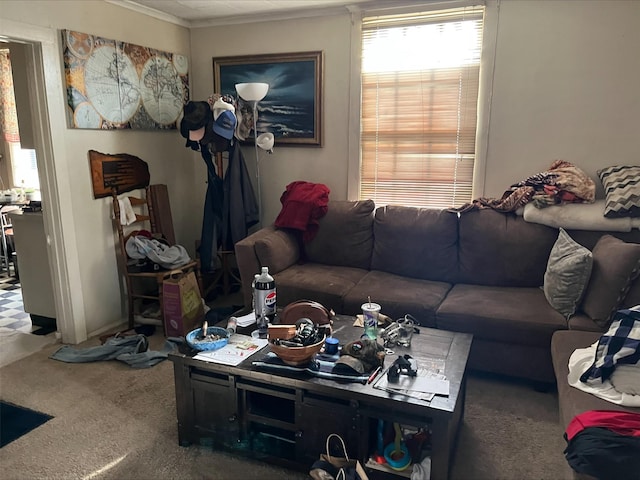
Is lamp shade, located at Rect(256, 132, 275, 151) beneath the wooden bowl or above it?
above

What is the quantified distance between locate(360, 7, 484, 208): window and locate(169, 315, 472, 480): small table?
1.64 metres

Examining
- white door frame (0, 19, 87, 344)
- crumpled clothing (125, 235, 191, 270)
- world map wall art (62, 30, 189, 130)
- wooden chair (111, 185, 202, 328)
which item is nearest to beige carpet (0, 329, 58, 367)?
white door frame (0, 19, 87, 344)

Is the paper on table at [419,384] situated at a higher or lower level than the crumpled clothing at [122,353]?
higher

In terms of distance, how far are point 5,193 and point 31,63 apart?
290 cm

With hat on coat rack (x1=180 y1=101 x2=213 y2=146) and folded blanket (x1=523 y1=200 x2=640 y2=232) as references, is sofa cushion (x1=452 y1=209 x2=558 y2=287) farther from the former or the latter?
hat on coat rack (x1=180 y1=101 x2=213 y2=146)

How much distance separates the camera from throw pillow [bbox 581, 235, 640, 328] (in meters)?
2.42

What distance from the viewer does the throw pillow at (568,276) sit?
2.54 metres

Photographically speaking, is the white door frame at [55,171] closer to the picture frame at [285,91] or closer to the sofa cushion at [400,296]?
the picture frame at [285,91]

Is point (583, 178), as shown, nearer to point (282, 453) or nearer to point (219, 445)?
point (282, 453)

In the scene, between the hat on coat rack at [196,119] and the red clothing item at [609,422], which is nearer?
the red clothing item at [609,422]

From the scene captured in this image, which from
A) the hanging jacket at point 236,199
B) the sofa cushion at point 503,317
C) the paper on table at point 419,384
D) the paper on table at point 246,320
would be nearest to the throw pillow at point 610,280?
the sofa cushion at point 503,317

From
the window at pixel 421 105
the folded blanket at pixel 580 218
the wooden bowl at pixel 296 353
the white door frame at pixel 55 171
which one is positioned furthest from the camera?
the window at pixel 421 105

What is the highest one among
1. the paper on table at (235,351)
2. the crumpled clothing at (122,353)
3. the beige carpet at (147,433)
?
the paper on table at (235,351)

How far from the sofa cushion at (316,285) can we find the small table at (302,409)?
28.2 inches
